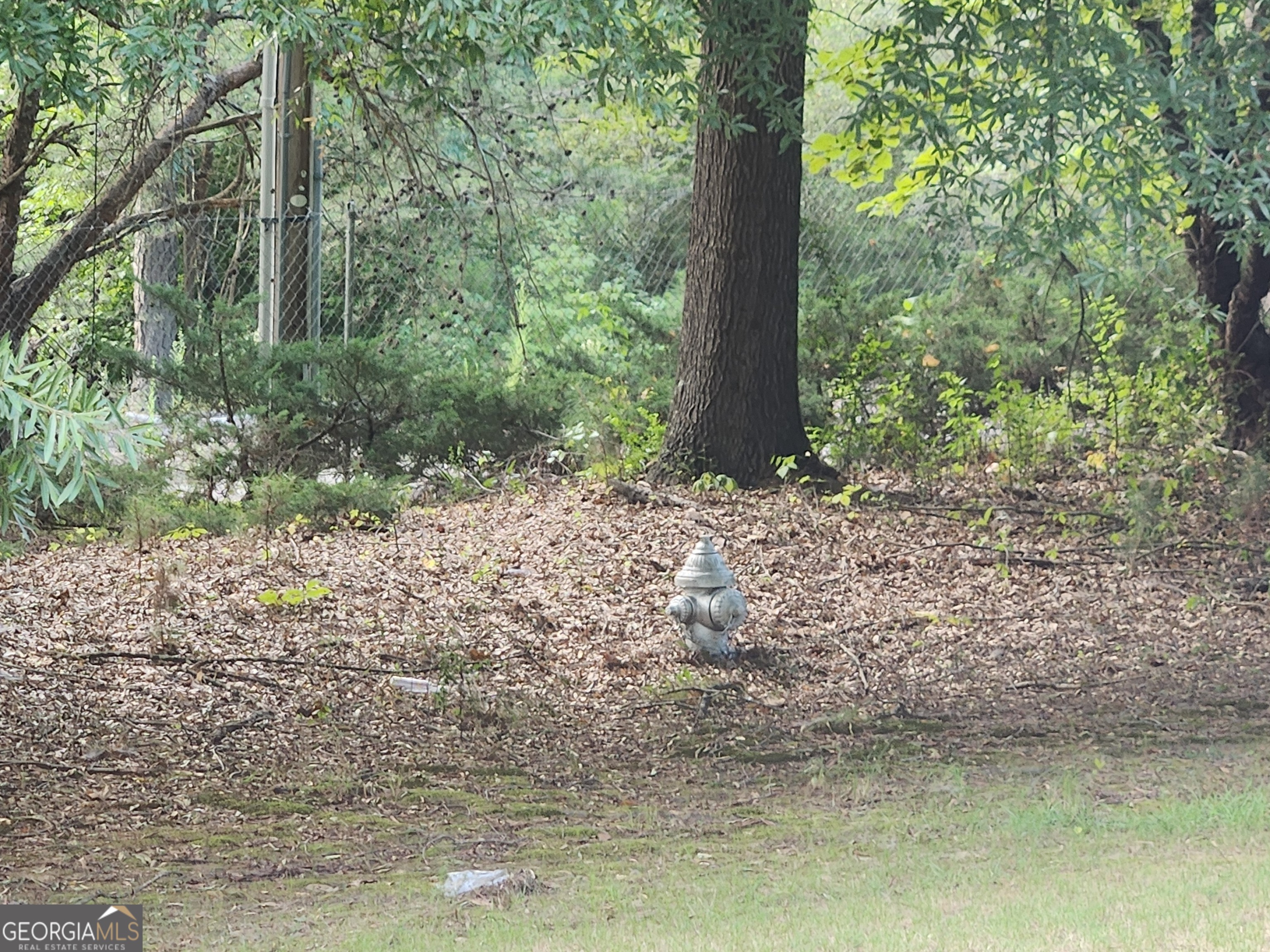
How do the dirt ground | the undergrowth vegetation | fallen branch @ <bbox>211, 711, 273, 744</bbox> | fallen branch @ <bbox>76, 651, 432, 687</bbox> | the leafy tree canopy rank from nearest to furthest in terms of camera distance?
the dirt ground < fallen branch @ <bbox>211, 711, 273, 744</bbox> < the leafy tree canopy < fallen branch @ <bbox>76, 651, 432, 687</bbox> < the undergrowth vegetation

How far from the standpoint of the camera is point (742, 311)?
8.75 meters

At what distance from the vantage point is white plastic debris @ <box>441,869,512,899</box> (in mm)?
3951

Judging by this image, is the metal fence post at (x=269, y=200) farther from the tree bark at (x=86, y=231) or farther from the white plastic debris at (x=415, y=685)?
the white plastic debris at (x=415, y=685)

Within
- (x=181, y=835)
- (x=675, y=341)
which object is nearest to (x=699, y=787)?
(x=181, y=835)

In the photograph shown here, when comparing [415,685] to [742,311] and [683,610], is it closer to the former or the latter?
[683,610]

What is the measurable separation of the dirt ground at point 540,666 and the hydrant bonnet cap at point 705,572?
40cm

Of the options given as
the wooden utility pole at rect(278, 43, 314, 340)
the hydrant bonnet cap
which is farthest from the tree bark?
the hydrant bonnet cap

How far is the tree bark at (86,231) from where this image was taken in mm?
9305

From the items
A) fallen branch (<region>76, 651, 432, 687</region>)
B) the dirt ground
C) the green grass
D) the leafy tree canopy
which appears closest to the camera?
the green grass

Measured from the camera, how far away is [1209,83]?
6.41m

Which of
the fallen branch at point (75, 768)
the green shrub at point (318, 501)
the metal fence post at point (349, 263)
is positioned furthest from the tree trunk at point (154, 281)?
the fallen branch at point (75, 768)

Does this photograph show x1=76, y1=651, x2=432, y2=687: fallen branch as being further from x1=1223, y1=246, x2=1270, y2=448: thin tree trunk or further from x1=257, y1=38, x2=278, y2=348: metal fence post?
x1=1223, y1=246, x2=1270, y2=448: thin tree trunk

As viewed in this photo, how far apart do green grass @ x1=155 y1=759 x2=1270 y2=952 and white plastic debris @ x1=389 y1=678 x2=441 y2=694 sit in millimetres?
1491

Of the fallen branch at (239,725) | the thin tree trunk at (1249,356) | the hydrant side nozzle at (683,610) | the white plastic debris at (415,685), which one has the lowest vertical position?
the fallen branch at (239,725)
